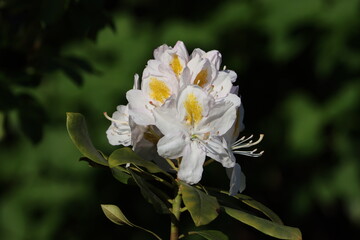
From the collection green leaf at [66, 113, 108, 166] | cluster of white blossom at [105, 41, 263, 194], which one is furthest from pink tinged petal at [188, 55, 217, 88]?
green leaf at [66, 113, 108, 166]

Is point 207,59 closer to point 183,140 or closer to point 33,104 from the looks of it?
point 183,140

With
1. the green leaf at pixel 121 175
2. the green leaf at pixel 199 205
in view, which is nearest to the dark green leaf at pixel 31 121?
the green leaf at pixel 121 175

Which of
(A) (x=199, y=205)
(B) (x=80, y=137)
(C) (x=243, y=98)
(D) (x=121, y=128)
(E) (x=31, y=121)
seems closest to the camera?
(A) (x=199, y=205)

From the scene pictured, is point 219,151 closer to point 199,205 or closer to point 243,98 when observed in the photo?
point 199,205

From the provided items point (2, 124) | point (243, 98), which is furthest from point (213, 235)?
point (243, 98)

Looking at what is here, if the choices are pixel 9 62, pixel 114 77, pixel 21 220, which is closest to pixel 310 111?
pixel 114 77
